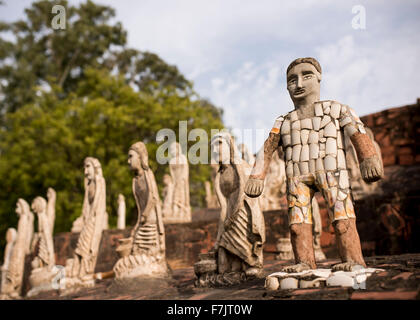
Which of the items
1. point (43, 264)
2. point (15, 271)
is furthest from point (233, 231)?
point (15, 271)

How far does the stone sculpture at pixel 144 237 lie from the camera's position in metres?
6.85

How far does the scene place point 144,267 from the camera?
6789 mm

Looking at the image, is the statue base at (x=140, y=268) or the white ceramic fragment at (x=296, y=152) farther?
the statue base at (x=140, y=268)

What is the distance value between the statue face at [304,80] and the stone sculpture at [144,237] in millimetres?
3753

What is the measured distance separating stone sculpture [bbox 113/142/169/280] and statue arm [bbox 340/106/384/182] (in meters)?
4.02

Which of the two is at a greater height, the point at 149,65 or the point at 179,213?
the point at 149,65

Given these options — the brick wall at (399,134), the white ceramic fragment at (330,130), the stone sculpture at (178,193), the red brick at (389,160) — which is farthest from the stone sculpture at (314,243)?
the brick wall at (399,134)

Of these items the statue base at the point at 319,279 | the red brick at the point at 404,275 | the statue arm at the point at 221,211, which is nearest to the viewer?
the red brick at the point at 404,275

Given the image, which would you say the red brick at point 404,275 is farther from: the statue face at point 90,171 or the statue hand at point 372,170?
the statue face at point 90,171

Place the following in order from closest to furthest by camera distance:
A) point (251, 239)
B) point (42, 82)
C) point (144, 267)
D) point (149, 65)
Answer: point (251, 239) < point (144, 267) < point (42, 82) < point (149, 65)

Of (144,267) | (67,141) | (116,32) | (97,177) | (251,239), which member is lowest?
(144,267)
